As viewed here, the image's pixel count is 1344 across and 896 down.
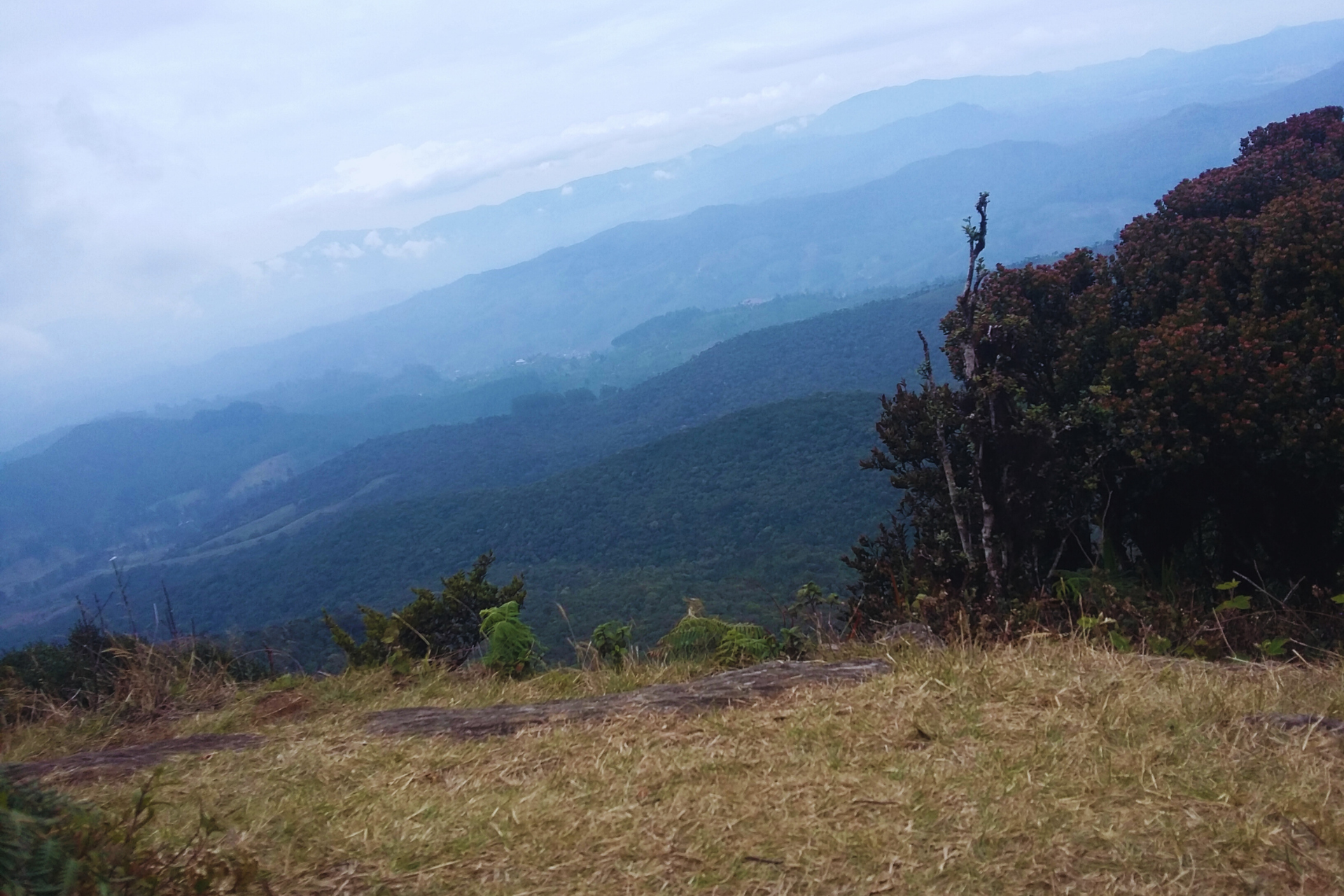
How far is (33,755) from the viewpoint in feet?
14.2

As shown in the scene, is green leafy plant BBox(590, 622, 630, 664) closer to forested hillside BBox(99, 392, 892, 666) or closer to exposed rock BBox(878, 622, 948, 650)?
exposed rock BBox(878, 622, 948, 650)

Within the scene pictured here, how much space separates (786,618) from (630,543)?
4700cm

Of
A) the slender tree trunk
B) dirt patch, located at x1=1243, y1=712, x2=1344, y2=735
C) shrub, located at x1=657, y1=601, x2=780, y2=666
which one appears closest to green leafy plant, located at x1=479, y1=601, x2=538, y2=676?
shrub, located at x1=657, y1=601, x2=780, y2=666

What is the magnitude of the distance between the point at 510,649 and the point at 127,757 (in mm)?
2023

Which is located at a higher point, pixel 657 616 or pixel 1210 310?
pixel 1210 310

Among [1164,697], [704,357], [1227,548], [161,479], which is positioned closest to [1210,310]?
[1227,548]

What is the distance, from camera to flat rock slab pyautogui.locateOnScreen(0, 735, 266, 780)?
3.53 m

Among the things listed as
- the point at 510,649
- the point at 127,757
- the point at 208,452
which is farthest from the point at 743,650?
the point at 208,452

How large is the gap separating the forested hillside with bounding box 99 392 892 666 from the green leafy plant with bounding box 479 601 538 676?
2213 centimetres

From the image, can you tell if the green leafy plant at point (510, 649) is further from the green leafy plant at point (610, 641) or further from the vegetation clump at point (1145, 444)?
the vegetation clump at point (1145, 444)

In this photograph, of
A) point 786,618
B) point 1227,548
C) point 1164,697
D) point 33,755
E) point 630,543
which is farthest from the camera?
point 630,543

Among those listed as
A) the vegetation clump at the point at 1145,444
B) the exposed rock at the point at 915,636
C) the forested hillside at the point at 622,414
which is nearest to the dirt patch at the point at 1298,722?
the exposed rock at the point at 915,636

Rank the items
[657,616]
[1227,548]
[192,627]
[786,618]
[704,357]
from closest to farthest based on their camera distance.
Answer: [786,618] < [192,627] < [1227,548] < [657,616] < [704,357]

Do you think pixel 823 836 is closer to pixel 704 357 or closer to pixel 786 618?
pixel 786 618
